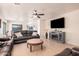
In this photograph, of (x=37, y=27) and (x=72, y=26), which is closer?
(x=37, y=27)

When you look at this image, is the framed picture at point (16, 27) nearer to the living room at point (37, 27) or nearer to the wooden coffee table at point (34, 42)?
the living room at point (37, 27)

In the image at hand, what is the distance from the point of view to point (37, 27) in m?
2.12

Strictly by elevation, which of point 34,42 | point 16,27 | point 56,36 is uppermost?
point 16,27

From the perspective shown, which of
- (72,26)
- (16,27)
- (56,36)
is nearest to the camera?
(16,27)

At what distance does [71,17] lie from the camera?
7.50 ft

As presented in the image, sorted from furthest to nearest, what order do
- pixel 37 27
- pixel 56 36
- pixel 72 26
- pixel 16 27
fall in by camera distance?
pixel 56 36 < pixel 72 26 < pixel 37 27 < pixel 16 27

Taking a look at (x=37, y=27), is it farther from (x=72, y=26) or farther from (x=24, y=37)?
(x=72, y=26)

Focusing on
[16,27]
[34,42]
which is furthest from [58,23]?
[16,27]

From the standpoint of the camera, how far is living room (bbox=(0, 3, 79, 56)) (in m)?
1.82

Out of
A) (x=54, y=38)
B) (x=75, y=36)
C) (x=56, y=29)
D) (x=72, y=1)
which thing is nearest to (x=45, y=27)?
(x=56, y=29)

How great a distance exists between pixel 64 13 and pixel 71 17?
1.03ft

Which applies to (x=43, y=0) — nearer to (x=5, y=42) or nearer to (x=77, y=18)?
(x=77, y=18)

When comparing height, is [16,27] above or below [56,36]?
above

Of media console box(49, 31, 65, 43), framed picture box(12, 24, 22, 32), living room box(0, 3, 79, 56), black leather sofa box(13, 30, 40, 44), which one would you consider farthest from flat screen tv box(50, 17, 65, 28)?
framed picture box(12, 24, 22, 32)
